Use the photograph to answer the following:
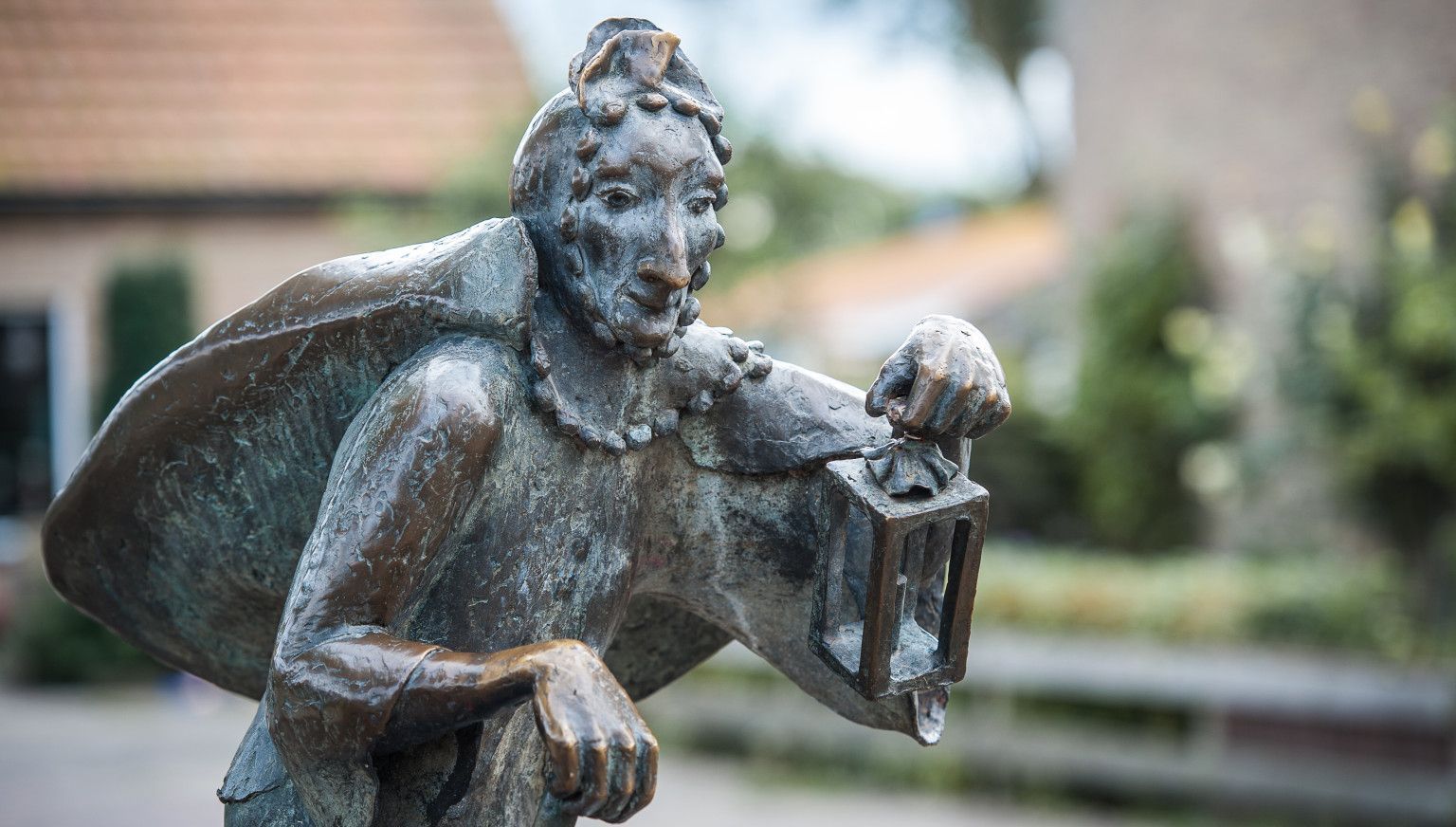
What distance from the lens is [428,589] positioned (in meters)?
1.62

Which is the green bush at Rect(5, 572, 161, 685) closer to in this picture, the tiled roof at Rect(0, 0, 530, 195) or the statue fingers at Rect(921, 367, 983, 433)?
the tiled roof at Rect(0, 0, 530, 195)

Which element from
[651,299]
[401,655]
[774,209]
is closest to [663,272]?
[651,299]

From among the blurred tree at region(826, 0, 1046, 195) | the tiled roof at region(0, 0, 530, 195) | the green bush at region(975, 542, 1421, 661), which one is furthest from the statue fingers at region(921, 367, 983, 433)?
the blurred tree at region(826, 0, 1046, 195)

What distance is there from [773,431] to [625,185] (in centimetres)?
41

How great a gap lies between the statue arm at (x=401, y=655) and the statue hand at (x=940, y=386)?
440 millimetres

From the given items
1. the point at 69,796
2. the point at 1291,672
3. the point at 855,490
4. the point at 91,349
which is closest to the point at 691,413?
the point at 855,490

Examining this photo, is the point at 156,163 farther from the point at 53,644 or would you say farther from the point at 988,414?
the point at 988,414

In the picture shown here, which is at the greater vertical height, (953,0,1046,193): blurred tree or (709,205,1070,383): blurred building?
(953,0,1046,193): blurred tree

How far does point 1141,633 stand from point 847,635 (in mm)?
5771

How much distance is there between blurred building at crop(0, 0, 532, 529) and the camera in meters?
10.7

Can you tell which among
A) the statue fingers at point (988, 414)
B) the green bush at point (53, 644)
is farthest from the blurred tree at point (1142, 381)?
the statue fingers at point (988, 414)

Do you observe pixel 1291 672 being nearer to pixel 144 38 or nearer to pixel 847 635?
pixel 847 635

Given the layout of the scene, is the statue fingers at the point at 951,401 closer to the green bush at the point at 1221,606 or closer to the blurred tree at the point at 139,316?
the green bush at the point at 1221,606

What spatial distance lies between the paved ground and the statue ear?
5.57m
